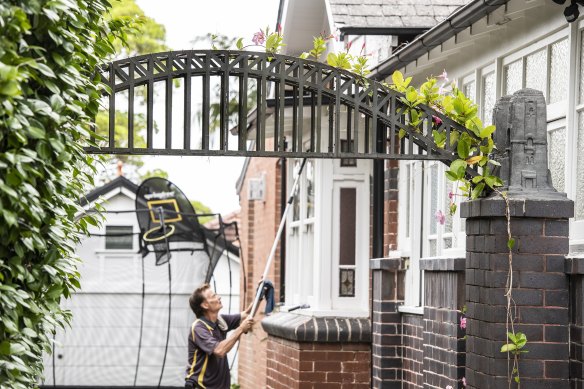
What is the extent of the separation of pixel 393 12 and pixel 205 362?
12.3 ft

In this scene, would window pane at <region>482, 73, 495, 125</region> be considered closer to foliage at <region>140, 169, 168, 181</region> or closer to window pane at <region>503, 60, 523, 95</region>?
window pane at <region>503, 60, 523, 95</region>

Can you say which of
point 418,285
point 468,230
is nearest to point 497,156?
point 468,230

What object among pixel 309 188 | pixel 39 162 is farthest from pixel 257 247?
pixel 39 162

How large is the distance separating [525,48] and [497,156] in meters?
1.54

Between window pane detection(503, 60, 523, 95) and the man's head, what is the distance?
3.38 meters

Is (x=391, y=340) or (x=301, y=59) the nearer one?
(x=301, y=59)

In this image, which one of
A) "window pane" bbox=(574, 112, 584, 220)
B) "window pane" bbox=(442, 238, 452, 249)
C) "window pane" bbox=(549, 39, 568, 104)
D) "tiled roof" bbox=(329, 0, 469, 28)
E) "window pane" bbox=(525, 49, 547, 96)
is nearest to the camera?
"window pane" bbox=(574, 112, 584, 220)

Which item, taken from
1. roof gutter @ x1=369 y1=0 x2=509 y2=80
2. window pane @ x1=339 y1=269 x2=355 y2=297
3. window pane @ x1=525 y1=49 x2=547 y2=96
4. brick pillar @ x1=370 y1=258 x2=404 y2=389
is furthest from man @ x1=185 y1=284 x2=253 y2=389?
window pane @ x1=525 y1=49 x2=547 y2=96

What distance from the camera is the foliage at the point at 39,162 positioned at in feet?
17.8

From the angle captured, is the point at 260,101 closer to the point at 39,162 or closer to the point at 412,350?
the point at 39,162

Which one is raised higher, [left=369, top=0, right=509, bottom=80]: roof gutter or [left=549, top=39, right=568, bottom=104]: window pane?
[left=369, top=0, right=509, bottom=80]: roof gutter

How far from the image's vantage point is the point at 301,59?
8.51 meters

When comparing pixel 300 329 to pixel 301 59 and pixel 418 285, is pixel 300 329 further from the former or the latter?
pixel 301 59

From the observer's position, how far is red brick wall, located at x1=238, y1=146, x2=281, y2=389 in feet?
60.4
